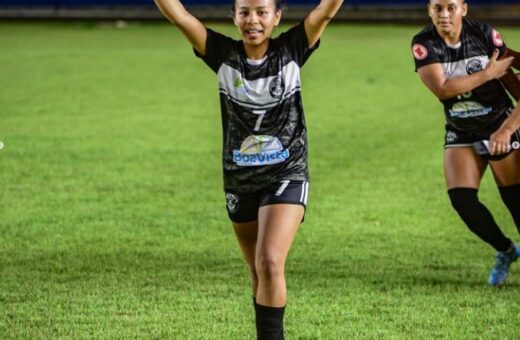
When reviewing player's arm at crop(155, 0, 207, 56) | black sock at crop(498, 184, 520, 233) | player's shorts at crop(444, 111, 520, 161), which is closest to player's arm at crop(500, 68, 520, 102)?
player's shorts at crop(444, 111, 520, 161)

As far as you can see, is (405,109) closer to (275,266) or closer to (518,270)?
(518,270)

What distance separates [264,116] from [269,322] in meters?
0.99

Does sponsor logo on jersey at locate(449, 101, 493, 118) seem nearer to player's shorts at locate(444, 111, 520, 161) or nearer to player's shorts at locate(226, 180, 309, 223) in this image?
player's shorts at locate(444, 111, 520, 161)

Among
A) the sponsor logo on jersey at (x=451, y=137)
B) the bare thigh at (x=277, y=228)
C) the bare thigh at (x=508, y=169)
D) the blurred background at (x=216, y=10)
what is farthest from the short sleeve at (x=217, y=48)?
the blurred background at (x=216, y=10)

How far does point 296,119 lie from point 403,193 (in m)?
5.60

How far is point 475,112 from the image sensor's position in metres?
7.66

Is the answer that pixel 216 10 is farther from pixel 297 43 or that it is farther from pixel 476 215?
pixel 297 43

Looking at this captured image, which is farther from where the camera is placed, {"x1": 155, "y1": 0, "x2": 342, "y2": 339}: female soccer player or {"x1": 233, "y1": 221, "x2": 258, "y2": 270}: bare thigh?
{"x1": 233, "y1": 221, "x2": 258, "y2": 270}: bare thigh

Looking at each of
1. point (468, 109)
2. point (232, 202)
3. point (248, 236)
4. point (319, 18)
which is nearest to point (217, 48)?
point (319, 18)

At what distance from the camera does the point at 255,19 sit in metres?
5.89

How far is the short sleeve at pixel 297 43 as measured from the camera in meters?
6.00

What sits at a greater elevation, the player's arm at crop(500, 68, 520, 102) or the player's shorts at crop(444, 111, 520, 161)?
the player's arm at crop(500, 68, 520, 102)

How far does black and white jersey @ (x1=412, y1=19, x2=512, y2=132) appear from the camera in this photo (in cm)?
755

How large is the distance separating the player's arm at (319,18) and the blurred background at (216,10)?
27983mm
